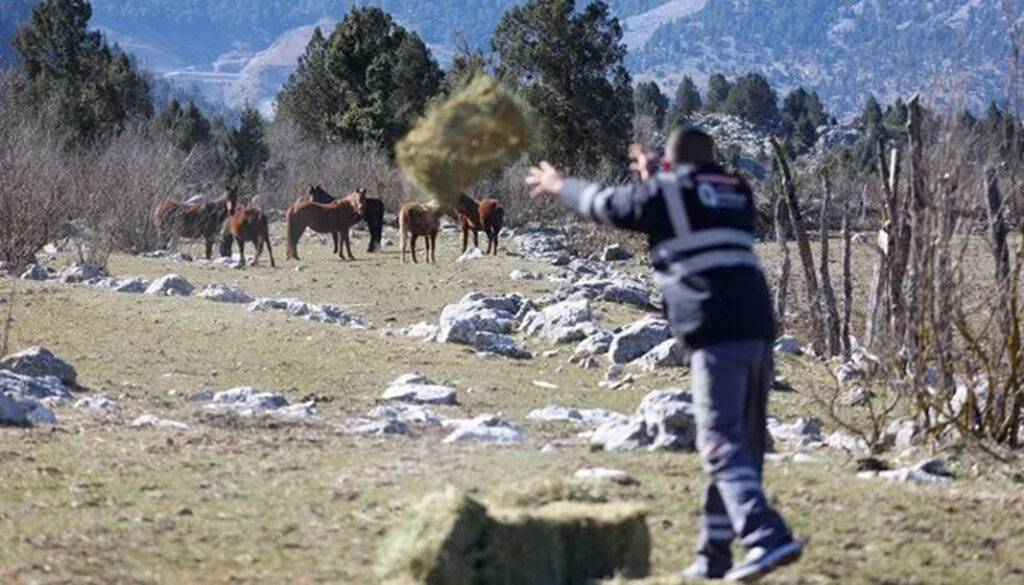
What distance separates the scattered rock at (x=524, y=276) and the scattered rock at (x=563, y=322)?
7.71m

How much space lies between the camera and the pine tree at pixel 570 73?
53.6 meters

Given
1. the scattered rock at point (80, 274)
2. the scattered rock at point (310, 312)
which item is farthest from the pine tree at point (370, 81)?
the scattered rock at point (310, 312)

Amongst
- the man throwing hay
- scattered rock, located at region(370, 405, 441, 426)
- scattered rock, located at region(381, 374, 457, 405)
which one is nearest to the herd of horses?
scattered rock, located at region(381, 374, 457, 405)

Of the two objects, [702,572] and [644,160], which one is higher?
[644,160]

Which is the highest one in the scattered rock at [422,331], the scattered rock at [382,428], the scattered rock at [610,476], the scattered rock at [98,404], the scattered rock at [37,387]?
the scattered rock at [37,387]

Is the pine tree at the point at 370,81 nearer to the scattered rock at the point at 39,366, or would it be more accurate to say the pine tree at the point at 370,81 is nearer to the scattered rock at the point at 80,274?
the scattered rock at the point at 80,274

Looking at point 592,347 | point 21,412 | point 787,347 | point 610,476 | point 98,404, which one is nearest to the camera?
point 610,476

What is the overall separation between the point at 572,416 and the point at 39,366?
5087mm

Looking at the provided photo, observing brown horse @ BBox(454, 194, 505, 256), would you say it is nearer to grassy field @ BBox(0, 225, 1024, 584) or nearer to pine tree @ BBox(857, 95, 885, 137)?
pine tree @ BBox(857, 95, 885, 137)

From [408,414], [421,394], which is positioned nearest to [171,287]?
[421,394]

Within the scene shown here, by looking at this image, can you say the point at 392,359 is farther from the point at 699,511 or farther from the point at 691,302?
the point at 691,302

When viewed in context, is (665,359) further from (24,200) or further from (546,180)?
(24,200)

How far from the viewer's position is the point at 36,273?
27719 millimetres

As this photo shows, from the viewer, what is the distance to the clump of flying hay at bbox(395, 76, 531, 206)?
9562 millimetres
